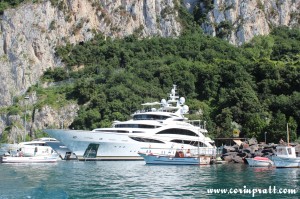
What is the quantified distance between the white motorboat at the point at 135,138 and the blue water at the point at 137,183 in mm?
13134

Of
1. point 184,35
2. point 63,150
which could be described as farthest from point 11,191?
point 184,35

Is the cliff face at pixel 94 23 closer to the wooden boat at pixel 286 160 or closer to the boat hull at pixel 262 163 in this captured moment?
the boat hull at pixel 262 163

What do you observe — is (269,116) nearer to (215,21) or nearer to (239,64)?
(239,64)

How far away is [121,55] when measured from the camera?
96250 mm

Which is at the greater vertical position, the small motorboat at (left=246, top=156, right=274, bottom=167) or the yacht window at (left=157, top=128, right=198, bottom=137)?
the yacht window at (left=157, top=128, right=198, bottom=137)

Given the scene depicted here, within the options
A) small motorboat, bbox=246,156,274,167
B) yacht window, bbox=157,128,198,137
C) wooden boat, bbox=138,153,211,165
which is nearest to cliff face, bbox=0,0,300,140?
yacht window, bbox=157,128,198,137

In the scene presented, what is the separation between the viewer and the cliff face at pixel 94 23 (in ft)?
309

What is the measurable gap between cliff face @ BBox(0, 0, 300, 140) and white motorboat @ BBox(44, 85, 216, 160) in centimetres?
3661

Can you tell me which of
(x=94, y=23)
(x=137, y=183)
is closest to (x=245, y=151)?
(x=137, y=183)

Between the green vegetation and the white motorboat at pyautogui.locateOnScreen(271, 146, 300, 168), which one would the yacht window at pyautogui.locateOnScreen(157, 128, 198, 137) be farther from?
the white motorboat at pyautogui.locateOnScreen(271, 146, 300, 168)

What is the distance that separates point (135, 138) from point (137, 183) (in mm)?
23636

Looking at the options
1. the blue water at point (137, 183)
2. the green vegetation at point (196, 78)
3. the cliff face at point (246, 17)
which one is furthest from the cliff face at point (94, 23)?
the blue water at point (137, 183)

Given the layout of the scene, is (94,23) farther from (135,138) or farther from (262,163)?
(262,163)

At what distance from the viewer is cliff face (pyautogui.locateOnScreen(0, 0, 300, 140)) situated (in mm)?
94188
